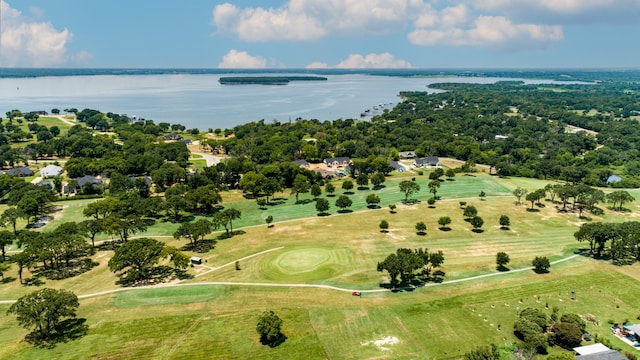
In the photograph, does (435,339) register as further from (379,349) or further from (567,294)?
(567,294)

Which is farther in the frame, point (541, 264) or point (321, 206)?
point (321, 206)

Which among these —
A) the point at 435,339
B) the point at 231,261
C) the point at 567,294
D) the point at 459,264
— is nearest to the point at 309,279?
the point at 231,261

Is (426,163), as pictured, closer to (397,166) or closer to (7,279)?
(397,166)

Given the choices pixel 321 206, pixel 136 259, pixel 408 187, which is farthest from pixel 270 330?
pixel 408 187

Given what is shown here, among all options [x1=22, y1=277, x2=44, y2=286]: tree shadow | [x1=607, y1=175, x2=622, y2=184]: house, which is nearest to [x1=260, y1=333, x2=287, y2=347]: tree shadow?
[x1=22, y1=277, x2=44, y2=286]: tree shadow

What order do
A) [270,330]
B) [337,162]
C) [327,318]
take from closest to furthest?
[270,330], [327,318], [337,162]

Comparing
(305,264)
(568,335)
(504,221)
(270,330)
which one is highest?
(504,221)

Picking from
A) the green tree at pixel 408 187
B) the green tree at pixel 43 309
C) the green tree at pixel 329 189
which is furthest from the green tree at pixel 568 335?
the green tree at pixel 329 189
